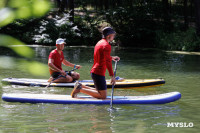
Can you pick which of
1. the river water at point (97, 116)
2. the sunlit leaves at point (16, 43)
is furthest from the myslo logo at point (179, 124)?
the sunlit leaves at point (16, 43)

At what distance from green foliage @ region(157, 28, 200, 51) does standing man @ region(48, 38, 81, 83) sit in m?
12.9

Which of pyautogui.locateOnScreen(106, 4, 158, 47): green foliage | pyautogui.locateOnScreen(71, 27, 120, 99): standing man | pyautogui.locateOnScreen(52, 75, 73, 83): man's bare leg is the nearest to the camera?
pyautogui.locateOnScreen(71, 27, 120, 99): standing man

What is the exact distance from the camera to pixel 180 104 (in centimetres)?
720

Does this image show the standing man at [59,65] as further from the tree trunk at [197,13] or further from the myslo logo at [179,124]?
the tree trunk at [197,13]

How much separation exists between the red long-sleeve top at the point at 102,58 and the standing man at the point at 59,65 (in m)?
2.21

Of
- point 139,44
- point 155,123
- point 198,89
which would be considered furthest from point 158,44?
point 155,123

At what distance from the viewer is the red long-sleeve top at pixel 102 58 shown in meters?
6.15

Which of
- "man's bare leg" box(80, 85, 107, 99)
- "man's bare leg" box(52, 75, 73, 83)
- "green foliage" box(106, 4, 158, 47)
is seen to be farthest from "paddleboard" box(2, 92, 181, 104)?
"green foliage" box(106, 4, 158, 47)

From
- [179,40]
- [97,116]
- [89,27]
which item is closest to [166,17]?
[179,40]

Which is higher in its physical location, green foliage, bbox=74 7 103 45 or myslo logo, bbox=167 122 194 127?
green foliage, bbox=74 7 103 45

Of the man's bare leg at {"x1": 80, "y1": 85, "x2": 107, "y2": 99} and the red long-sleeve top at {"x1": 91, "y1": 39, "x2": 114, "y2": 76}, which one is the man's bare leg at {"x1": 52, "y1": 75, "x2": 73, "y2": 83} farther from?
the red long-sleeve top at {"x1": 91, "y1": 39, "x2": 114, "y2": 76}

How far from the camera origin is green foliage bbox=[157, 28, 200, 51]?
20422 millimetres

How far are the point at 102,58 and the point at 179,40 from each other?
16157mm

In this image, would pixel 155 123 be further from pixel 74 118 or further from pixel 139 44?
pixel 139 44
